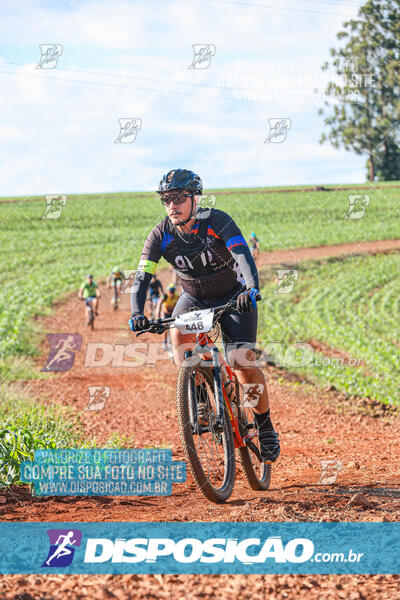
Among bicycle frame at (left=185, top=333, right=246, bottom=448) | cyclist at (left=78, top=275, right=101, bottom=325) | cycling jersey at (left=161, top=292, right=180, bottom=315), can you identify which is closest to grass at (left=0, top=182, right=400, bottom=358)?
cyclist at (left=78, top=275, right=101, bottom=325)

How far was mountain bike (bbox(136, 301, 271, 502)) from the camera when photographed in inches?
175

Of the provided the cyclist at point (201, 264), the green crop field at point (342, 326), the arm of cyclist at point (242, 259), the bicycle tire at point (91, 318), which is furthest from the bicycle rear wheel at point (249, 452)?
the bicycle tire at point (91, 318)

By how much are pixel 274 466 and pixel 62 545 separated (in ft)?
12.1

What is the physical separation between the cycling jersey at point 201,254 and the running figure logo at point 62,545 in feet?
6.09

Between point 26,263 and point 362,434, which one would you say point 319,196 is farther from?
point 362,434

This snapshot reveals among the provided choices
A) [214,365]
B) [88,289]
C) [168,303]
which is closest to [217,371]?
[214,365]

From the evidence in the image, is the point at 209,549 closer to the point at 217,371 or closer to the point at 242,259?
the point at 217,371

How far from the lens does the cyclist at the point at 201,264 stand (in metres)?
4.89

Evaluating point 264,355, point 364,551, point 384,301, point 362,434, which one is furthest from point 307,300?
point 364,551

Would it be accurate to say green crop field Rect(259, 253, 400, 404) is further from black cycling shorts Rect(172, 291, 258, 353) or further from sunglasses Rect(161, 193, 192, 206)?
sunglasses Rect(161, 193, 192, 206)

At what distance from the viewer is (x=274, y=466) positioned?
6812 mm

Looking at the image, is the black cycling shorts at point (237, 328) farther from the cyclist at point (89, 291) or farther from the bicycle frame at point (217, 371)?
the cyclist at point (89, 291)

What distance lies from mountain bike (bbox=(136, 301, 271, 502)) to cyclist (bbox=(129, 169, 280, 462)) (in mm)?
175

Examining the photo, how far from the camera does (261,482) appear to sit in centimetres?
548
